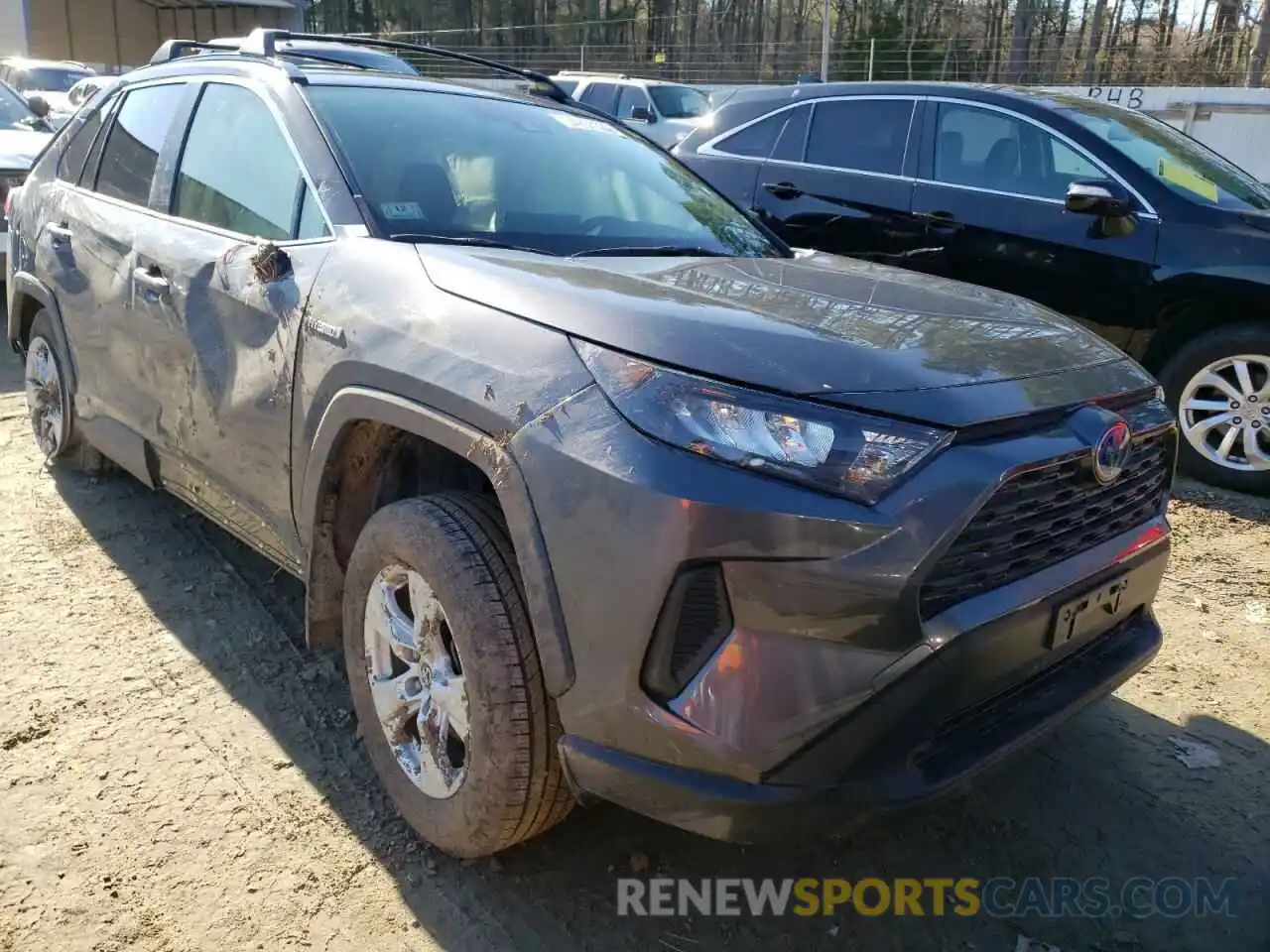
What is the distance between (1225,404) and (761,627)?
13.7ft

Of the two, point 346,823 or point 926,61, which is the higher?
point 926,61

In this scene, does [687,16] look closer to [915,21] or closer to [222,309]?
[915,21]

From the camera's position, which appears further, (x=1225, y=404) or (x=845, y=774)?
(x=1225, y=404)

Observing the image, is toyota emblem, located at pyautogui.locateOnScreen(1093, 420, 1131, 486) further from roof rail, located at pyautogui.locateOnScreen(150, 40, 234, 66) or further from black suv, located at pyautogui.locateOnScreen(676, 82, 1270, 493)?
roof rail, located at pyautogui.locateOnScreen(150, 40, 234, 66)

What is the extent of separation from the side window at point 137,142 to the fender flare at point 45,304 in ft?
1.79

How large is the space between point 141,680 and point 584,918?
1645 mm

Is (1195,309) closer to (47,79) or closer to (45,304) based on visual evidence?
(45,304)

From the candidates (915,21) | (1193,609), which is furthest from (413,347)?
(915,21)

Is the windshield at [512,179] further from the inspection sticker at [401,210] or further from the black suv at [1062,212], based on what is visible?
the black suv at [1062,212]

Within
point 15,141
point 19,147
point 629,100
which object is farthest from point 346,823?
point 629,100

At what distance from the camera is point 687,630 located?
1.85m

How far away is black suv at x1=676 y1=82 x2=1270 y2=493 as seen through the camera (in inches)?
195

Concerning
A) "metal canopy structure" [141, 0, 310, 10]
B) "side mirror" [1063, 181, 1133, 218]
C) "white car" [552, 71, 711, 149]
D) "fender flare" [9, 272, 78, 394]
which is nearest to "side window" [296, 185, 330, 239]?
"fender flare" [9, 272, 78, 394]

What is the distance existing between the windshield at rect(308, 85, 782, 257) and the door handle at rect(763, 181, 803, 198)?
116 inches
